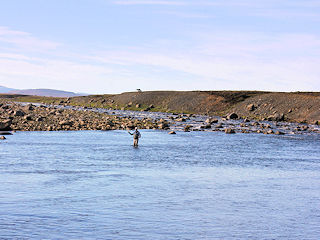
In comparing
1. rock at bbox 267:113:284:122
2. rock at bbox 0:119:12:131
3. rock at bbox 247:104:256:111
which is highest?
rock at bbox 247:104:256:111

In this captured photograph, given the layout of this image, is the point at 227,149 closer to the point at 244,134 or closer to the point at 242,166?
the point at 242,166

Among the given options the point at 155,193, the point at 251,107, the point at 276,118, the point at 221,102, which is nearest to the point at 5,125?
the point at 155,193

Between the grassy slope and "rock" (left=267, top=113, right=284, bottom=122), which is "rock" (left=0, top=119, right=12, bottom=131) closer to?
"rock" (left=267, top=113, right=284, bottom=122)

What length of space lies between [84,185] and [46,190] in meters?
2.51

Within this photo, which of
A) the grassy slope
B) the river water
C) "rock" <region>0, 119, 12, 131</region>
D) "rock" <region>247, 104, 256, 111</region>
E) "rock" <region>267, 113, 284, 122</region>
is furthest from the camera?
"rock" <region>247, 104, 256, 111</region>

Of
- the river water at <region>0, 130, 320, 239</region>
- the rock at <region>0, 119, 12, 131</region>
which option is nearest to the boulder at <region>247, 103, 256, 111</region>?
the river water at <region>0, 130, 320, 239</region>

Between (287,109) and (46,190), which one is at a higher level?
(287,109)

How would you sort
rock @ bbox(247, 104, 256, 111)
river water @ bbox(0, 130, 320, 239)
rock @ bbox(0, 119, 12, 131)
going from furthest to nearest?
rock @ bbox(247, 104, 256, 111)
rock @ bbox(0, 119, 12, 131)
river water @ bbox(0, 130, 320, 239)

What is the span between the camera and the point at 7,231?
54.1ft

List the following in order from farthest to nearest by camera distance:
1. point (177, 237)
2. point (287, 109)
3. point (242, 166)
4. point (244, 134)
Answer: point (287, 109)
point (244, 134)
point (242, 166)
point (177, 237)

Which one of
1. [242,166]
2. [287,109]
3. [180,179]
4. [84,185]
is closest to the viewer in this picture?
[84,185]

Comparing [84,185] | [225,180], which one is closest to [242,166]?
[225,180]

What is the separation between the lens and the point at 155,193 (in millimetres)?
24109

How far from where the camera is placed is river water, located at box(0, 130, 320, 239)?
17.4 metres
